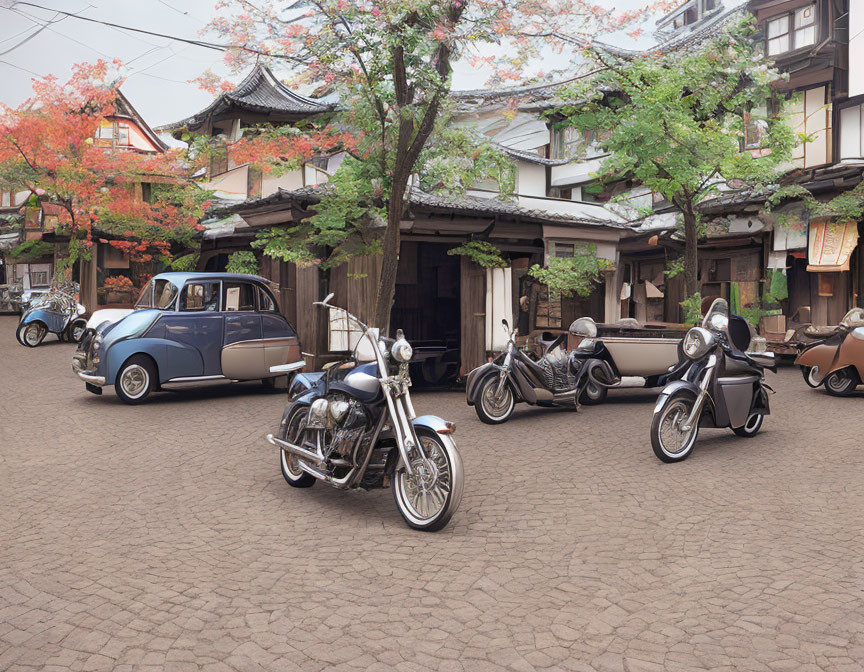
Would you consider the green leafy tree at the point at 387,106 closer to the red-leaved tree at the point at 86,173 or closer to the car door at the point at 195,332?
the car door at the point at 195,332

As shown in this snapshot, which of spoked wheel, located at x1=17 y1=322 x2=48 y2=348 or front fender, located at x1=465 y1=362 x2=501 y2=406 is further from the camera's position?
spoked wheel, located at x1=17 y1=322 x2=48 y2=348

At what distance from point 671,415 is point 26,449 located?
7.04 meters

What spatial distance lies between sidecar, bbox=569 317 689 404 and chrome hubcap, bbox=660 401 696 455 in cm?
361

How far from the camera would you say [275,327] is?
12.2 m

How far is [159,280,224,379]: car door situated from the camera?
36.3 feet

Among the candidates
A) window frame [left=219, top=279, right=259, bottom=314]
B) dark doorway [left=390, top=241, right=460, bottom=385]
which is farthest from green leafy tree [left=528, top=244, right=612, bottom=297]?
window frame [left=219, top=279, right=259, bottom=314]

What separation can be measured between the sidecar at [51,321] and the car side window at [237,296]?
9.96 meters

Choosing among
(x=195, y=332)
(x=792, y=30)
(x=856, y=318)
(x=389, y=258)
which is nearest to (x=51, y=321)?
(x=195, y=332)

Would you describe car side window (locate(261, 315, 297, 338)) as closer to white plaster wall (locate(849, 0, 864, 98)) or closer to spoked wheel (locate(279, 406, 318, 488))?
spoked wheel (locate(279, 406, 318, 488))

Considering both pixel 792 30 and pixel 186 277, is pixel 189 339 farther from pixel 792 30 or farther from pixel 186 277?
pixel 792 30

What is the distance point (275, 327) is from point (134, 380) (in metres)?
2.49

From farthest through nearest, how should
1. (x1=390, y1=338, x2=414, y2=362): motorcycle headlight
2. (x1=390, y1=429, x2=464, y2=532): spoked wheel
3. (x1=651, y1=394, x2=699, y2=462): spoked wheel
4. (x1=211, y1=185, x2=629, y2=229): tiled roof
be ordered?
(x1=211, y1=185, x2=629, y2=229): tiled roof, (x1=651, y1=394, x2=699, y2=462): spoked wheel, (x1=390, y1=338, x2=414, y2=362): motorcycle headlight, (x1=390, y1=429, x2=464, y2=532): spoked wheel

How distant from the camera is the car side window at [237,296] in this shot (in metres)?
11.8

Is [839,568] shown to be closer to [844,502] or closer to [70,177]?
[844,502]
